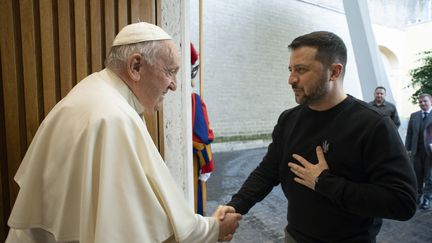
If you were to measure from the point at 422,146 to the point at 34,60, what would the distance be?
5.71 m

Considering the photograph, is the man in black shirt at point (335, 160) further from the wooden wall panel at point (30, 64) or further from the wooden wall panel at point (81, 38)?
the wooden wall panel at point (30, 64)

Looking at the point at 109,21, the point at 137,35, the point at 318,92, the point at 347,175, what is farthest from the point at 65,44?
the point at 347,175

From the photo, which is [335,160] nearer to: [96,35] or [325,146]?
[325,146]

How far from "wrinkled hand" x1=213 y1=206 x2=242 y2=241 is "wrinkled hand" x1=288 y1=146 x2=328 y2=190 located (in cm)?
42

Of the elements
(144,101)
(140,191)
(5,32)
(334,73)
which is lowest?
(140,191)

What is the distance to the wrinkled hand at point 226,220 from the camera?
162 centimetres

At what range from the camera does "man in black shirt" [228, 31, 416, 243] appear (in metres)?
1.29

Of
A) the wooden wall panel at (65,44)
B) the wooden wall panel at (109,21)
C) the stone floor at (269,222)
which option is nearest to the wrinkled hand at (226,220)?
the wooden wall panel at (65,44)

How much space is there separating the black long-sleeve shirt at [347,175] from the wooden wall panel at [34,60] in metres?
1.51

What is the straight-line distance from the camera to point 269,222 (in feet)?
14.5

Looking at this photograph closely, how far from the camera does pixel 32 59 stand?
77.9 inches

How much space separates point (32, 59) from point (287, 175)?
171 centimetres

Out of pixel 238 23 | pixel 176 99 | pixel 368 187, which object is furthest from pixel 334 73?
pixel 238 23

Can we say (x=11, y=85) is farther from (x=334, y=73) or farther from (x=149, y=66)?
(x=334, y=73)
